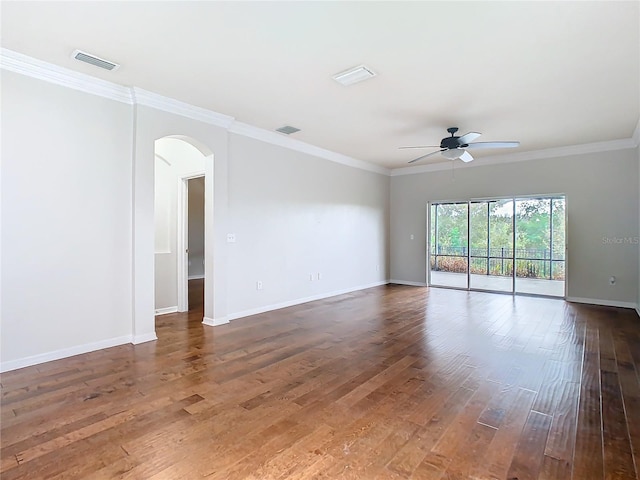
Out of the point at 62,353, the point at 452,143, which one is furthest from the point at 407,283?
the point at 62,353

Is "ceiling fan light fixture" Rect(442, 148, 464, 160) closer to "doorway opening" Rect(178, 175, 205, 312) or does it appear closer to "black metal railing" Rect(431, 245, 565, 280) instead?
"black metal railing" Rect(431, 245, 565, 280)

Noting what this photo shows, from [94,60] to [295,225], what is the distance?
11.8 ft

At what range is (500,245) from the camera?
23.9ft

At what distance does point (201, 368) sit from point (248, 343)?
773mm

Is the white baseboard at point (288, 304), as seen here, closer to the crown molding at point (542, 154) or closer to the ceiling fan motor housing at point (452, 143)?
the crown molding at point (542, 154)

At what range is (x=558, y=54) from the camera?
9.75 feet

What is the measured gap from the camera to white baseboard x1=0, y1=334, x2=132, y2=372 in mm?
3090

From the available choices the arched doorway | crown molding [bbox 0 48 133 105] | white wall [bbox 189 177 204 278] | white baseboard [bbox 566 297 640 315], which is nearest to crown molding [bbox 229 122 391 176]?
the arched doorway

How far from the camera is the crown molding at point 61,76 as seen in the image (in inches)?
120

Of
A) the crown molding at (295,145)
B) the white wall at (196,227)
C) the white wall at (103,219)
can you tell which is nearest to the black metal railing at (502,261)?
the crown molding at (295,145)

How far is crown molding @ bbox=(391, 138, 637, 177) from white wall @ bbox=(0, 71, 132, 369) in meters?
6.26

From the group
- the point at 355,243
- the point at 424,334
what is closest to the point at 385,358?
the point at 424,334

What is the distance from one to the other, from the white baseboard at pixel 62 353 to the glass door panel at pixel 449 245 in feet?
21.3

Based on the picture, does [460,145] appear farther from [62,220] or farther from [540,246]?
[62,220]
